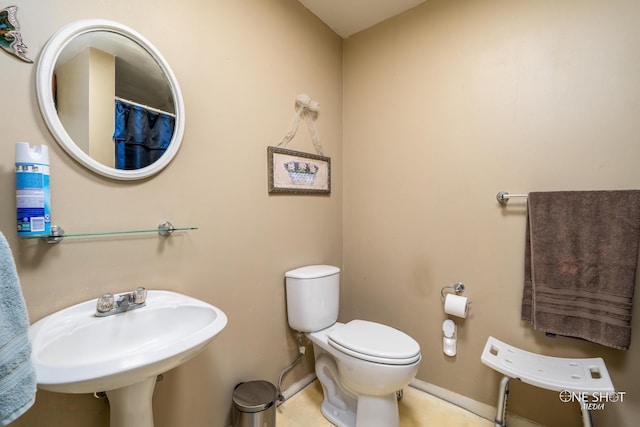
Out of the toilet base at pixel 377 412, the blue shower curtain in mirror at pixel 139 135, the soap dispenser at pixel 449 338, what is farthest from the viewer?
the soap dispenser at pixel 449 338

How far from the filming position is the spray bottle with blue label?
78cm

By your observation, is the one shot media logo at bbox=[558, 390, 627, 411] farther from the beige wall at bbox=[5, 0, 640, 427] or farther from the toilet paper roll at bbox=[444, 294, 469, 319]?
the toilet paper roll at bbox=[444, 294, 469, 319]

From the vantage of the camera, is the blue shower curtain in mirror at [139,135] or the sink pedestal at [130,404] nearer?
the sink pedestal at [130,404]

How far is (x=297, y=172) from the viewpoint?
1.69 meters

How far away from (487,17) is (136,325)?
2.20 metres

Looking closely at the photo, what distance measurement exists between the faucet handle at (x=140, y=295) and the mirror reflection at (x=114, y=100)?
0.46m

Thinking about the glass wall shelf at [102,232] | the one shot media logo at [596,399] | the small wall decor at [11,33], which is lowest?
the one shot media logo at [596,399]

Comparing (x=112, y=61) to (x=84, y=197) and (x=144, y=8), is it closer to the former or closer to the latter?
(x=144, y=8)

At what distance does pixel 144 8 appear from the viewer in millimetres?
1073

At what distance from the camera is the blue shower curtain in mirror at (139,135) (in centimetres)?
104

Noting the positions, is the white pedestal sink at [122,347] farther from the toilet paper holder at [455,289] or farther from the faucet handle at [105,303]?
the toilet paper holder at [455,289]

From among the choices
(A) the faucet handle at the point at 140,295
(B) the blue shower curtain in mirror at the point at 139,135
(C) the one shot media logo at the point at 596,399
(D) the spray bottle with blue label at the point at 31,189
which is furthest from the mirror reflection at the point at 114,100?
(C) the one shot media logo at the point at 596,399

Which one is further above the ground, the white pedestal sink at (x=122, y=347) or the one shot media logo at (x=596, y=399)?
the white pedestal sink at (x=122, y=347)

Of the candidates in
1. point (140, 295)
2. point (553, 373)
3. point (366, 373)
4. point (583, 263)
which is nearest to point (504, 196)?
point (583, 263)
